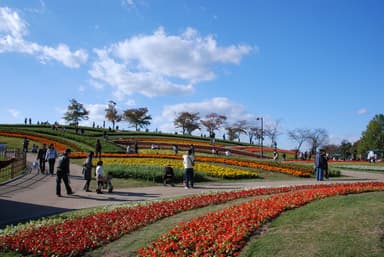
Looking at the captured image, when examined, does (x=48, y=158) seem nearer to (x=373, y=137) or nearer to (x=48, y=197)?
(x=48, y=197)

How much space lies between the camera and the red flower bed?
608 centimetres

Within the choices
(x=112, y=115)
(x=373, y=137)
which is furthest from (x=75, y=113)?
(x=373, y=137)

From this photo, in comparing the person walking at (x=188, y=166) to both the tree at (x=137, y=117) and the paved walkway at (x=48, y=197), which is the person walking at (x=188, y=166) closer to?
the paved walkway at (x=48, y=197)

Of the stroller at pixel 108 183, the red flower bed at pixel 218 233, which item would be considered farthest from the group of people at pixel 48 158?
the red flower bed at pixel 218 233

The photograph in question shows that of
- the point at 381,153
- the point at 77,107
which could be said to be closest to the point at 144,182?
the point at 381,153

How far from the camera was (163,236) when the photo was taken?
705 cm

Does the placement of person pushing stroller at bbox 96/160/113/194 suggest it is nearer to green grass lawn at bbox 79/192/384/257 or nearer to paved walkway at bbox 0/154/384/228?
paved walkway at bbox 0/154/384/228

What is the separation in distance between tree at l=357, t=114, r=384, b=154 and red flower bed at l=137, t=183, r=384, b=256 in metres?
68.3

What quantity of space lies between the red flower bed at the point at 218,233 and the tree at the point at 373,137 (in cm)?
6833

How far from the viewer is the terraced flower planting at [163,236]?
6281mm

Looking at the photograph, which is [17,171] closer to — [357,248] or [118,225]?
[118,225]

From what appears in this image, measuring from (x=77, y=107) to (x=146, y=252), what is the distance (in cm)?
7828

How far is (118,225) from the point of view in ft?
27.6

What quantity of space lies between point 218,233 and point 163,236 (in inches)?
43.7
